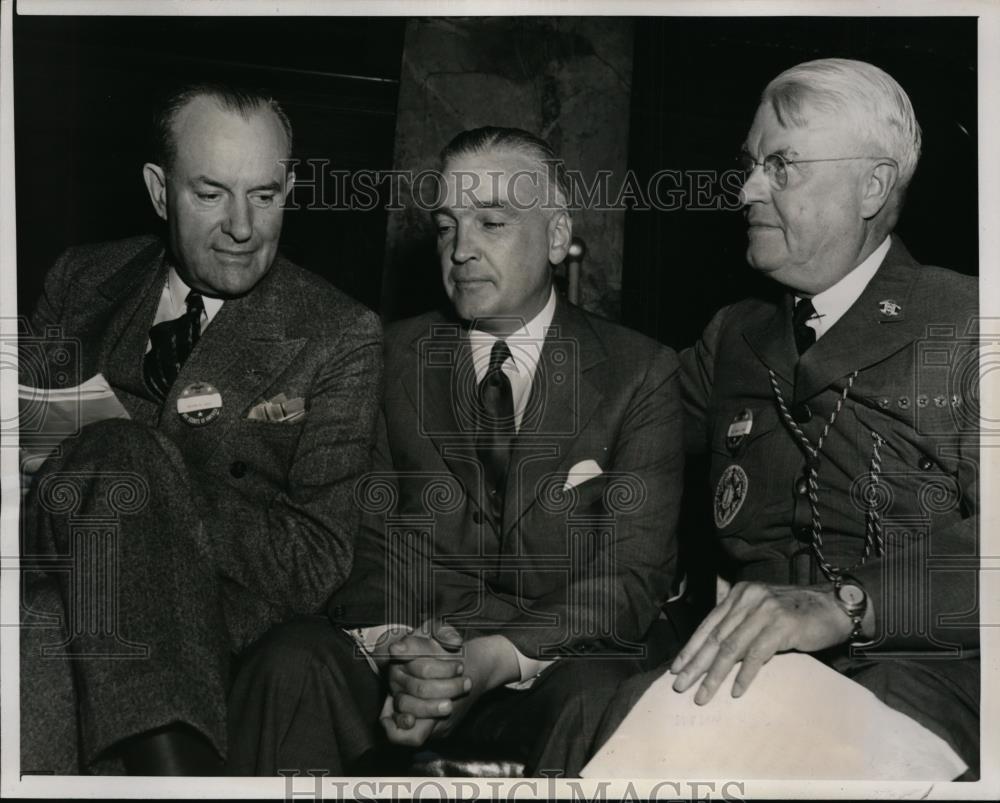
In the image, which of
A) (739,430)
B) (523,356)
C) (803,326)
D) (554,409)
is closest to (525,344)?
(523,356)

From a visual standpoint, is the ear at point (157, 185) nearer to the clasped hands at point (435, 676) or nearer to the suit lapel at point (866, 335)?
the clasped hands at point (435, 676)

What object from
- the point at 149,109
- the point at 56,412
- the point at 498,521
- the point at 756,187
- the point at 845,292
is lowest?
the point at 498,521

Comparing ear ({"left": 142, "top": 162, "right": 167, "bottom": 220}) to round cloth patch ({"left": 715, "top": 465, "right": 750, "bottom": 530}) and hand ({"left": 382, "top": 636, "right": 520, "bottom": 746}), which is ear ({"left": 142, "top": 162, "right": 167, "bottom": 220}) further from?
round cloth patch ({"left": 715, "top": 465, "right": 750, "bottom": 530})

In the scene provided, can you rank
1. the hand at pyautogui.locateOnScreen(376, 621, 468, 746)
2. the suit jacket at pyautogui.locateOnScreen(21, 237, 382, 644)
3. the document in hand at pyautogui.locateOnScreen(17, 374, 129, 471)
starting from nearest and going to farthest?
the hand at pyautogui.locateOnScreen(376, 621, 468, 746) → the suit jacket at pyautogui.locateOnScreen(21, 237, 382, 644) → the document in hand at pyautogui.locateOnScreen(17, 374, 129, 471)

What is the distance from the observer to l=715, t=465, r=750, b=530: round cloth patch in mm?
3176

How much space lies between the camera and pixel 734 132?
3.27 meters

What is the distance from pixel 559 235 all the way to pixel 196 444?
3.35 feet

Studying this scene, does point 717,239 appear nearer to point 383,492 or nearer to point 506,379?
point 506,379

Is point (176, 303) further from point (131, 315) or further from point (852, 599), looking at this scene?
point (852, 599)

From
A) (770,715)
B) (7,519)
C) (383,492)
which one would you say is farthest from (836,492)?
(7,519)

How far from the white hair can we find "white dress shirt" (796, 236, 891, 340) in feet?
0.59

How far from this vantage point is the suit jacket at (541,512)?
123 inches

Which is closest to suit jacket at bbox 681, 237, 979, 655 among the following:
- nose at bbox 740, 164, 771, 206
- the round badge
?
nose at bbox 740, 164, 771, 206

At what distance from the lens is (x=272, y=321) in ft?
10.5
